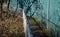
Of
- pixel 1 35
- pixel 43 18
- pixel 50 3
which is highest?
pixel 50 3

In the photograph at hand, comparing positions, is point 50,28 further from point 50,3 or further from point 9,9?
point 9,9

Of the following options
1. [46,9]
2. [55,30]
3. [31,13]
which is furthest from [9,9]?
[55,30]

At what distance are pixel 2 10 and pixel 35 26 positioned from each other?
15.5ft

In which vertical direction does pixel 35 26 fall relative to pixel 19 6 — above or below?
below

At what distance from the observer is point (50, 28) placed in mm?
6152

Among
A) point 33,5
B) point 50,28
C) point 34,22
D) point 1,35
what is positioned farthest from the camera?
point 33,5

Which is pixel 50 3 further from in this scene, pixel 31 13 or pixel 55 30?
pixel 31 13

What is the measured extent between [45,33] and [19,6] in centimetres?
452

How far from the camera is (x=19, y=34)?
6.68 metres

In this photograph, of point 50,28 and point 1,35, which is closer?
point 50,28

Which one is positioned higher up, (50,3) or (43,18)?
(50,3)

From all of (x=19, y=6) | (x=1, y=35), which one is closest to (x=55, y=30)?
(x=1, y=35)

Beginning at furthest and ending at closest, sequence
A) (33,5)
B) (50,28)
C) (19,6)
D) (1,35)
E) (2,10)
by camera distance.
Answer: (2,10)
(19,6)
(33,5)
(1,35)
(50,28)

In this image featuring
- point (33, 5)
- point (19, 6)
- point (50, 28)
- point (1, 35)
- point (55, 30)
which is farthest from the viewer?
point (19, 6)
